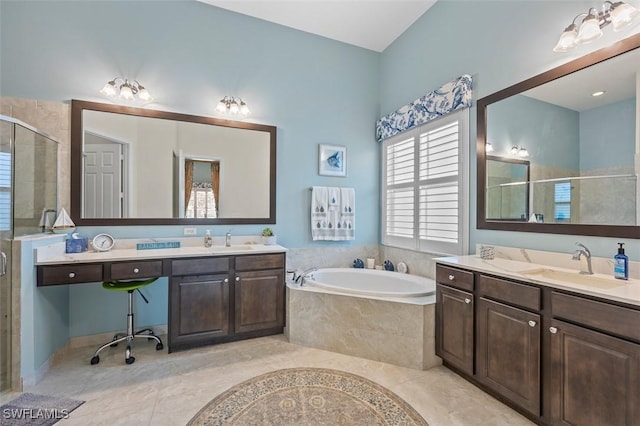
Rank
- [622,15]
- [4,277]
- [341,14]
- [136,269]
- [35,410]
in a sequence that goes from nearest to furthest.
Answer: [622,15] < [35,410] < [4,277] < [136,269] < [341,14]

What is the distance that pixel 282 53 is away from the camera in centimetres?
339

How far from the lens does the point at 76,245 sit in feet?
8.07

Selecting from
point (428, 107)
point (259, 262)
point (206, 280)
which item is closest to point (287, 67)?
point (428, 107)

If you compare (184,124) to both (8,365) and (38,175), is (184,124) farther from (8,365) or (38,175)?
(8,365)

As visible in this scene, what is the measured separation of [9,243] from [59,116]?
1.28 m

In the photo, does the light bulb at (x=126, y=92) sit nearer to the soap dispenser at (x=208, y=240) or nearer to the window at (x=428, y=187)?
the soap dispenser at (x=208, y=240)

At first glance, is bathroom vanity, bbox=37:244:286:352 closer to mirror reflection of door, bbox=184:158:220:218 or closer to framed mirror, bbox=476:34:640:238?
mirror reflection of door, bbox=184:158:220:218

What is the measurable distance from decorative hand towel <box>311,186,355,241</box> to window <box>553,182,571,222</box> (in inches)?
82.3

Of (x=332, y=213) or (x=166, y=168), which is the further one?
(x=332, y=213)

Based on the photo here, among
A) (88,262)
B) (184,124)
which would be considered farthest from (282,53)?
(88,262)

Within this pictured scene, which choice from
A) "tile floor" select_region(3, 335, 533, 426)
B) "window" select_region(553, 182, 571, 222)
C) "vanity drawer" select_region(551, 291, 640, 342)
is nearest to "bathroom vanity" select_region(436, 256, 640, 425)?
"vanity drawer" select_region(551, 291, 640, 342)

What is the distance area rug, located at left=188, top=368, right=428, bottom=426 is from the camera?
1.68 metres

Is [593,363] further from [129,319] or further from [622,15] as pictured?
[129,319]

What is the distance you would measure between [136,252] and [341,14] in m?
3.31
